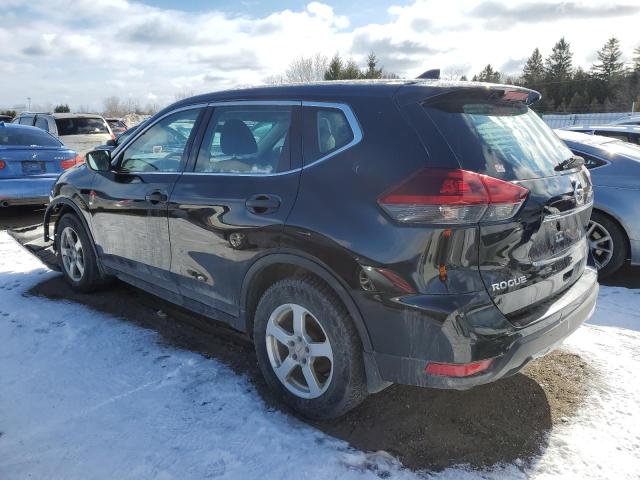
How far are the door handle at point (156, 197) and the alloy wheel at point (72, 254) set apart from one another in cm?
144

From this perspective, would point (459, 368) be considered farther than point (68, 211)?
No

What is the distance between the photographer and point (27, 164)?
8.02 m

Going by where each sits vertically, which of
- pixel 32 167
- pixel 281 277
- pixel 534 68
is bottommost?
pixel 281 277

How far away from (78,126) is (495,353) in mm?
13562

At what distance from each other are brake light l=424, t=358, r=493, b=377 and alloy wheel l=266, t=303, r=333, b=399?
56cm

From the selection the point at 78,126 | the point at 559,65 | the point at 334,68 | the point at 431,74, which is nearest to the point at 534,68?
the point at 559,65

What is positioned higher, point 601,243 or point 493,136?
point 493,136

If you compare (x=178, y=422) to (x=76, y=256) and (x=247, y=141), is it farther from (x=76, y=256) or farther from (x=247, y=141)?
(x=76, y=256)

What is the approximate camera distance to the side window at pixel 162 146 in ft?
12.0

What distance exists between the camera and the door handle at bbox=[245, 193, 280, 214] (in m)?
2.84

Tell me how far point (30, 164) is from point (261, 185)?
21.8 feet

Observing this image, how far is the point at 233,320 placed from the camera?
332 centimetres

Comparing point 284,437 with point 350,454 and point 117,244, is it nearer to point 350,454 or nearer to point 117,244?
point 350,454

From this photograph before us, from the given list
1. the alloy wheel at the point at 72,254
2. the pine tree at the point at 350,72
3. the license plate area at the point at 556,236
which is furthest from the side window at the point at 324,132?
the pine tree at the point at 350,72
